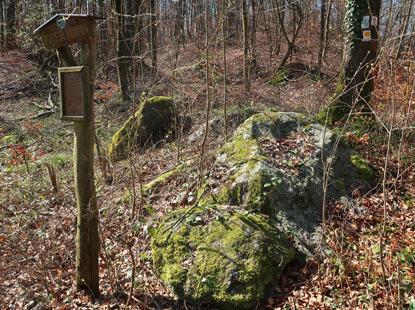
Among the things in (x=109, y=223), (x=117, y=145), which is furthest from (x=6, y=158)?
(x=109, y=223)

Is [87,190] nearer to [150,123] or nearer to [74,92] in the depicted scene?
[74,92]

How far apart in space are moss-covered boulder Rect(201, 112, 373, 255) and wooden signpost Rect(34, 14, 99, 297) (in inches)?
60.2

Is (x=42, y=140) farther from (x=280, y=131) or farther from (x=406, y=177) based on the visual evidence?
(x=406, y=177)

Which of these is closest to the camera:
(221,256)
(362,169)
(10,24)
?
(221,256)

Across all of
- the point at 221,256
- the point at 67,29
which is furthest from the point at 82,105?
the point at 221,256

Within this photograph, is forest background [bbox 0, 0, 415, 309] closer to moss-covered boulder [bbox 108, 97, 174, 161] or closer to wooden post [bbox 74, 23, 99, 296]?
wooden post [bbox 74, 23, 99, 296]

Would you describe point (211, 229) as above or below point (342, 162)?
below

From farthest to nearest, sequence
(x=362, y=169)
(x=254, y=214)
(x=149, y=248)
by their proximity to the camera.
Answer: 1. (x=362, y=169)
2. (x=149, y=248)
3. (x=254, y=214)

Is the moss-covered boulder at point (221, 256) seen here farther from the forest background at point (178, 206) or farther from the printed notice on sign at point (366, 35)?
the printed notice on sign at point (366, 35)

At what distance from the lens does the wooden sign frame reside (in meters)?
3.07

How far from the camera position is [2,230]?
5020 mm

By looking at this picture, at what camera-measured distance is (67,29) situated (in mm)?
3070

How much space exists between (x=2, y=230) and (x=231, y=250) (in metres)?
3.90

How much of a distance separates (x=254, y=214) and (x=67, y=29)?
287cm
